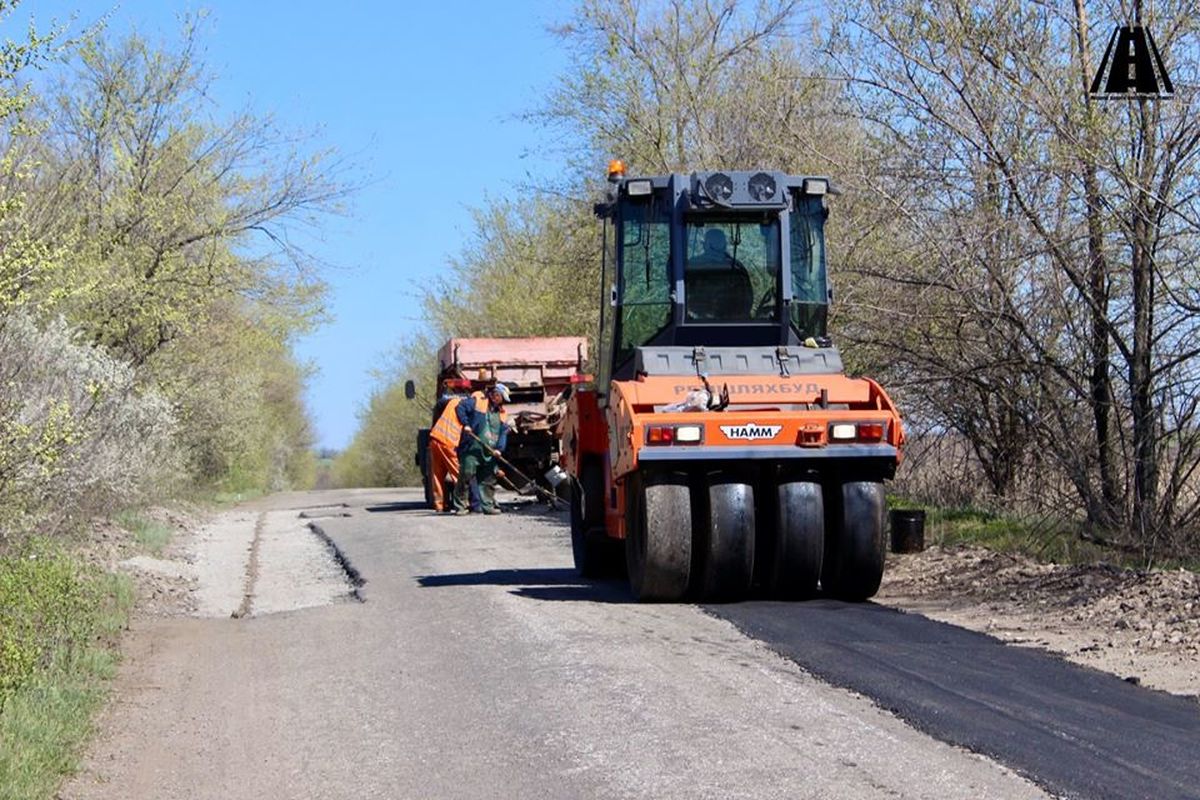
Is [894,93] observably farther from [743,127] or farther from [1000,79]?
[743,127]

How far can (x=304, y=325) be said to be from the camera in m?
28.3

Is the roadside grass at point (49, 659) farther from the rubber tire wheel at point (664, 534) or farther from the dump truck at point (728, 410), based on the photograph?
the dump truck at point (728, 410)

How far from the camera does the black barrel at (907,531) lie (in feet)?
48.8

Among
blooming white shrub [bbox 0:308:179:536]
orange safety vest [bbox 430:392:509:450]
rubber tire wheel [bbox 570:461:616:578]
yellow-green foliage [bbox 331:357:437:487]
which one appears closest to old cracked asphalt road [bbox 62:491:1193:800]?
rubber tire wheel [bbox 570:461:616:578]

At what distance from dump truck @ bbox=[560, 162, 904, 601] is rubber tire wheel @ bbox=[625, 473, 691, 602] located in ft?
0.04

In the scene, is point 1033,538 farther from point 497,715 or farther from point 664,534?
point 497,715

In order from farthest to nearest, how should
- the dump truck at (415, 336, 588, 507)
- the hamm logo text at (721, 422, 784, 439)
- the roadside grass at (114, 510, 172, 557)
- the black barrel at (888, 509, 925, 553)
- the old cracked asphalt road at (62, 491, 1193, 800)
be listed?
1. the dump truck at (415, 336, 588, 507)
2. the roadside grass at (114, 510, 172, 557)
3. the black barrel at (888, 509, 925, 553)
4. the hamm logo text at (721, 422, 784, 439)
5. the old cracked asphalt road at (62, 491, 1193, 800)

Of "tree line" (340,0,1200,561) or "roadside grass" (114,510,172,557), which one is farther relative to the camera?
"roadside grass" (114,510,172,557)

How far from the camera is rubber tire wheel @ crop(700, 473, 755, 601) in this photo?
38.4ft

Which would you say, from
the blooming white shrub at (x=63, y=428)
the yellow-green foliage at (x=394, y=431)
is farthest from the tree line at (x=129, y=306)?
the yellow-green foliage at (x=394, y=431)

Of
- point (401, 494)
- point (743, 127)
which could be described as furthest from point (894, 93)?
point (401, 494)

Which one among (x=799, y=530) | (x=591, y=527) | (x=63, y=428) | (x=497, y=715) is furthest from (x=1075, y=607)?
(x=63, y=428)

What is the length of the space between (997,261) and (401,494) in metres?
20.9

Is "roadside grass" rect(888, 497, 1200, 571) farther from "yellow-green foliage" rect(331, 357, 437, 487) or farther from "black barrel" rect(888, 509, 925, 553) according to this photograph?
"yellow-green foliage" rect(331, 357, 437, 487)
